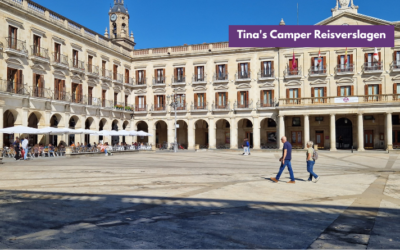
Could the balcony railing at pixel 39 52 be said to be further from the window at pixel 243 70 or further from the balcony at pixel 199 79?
the window at pixel 243 70

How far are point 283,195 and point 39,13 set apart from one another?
30206 millimetres

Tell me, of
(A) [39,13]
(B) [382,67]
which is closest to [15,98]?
(A) [39,13]

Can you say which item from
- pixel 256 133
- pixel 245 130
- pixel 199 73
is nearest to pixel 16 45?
pixel 199 73

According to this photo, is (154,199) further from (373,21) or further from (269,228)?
(373,21)

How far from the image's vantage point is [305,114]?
125 ft

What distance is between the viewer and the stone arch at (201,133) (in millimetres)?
48062

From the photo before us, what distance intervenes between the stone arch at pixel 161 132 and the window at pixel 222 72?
36.7 ft

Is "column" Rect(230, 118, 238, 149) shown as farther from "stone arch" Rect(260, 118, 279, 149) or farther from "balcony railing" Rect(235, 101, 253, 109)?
"stone arch" Rect(260, 118, 279, 149)

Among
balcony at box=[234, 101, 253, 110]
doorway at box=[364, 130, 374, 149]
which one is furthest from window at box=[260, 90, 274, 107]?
doorway at box=[364, 130, 374, 149]

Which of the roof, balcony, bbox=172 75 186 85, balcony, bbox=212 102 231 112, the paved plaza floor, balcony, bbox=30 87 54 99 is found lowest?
the paved plaza floor

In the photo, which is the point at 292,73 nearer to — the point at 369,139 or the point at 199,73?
the point at 199,73

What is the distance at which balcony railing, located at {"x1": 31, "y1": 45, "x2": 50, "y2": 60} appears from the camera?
30859 millimetres

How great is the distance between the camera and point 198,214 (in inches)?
287

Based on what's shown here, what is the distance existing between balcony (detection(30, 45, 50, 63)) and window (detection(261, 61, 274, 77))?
933 inches
